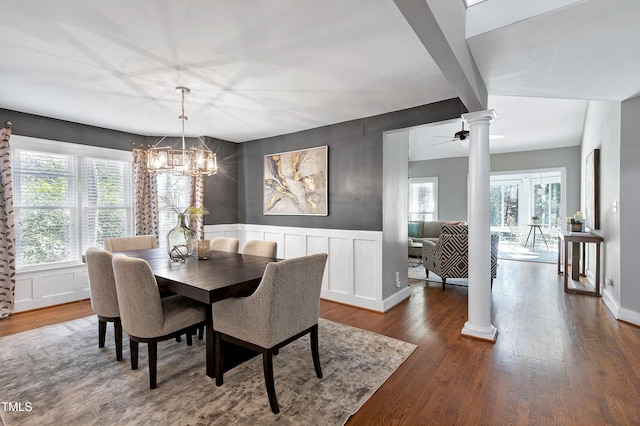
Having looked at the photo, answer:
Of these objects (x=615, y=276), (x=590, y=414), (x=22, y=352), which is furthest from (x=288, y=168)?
(x=615, y=276)

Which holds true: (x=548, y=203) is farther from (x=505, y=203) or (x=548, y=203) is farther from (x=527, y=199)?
(x=505, y=203)

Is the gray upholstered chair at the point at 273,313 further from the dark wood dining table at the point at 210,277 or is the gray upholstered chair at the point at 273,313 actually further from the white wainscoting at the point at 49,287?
the white wainscoting at the point at 49,287

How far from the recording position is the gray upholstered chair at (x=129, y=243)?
3.55 meters

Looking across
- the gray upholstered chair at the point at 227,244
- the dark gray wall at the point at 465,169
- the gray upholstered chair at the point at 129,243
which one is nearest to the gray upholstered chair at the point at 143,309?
the gray upholstered chair at the point at 227,244

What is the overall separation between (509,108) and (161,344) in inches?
226

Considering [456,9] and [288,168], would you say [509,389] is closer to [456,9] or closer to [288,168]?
[456,9]

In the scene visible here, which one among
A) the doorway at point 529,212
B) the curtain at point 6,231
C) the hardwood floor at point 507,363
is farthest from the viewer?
the doorway at point 529,212

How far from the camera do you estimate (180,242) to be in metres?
2.89

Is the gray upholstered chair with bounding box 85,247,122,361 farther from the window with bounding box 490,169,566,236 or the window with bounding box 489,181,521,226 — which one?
the window with bounding box 489,181,521,226

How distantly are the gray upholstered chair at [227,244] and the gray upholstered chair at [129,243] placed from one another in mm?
917

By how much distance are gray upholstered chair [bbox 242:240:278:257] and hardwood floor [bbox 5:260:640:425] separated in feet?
3.59

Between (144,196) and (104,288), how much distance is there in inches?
99.0

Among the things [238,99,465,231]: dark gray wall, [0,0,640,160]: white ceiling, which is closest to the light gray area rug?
[238,99,465,231]: dark gray wall

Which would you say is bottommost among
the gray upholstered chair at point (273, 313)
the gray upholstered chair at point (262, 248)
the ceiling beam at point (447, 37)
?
the gray upholstered chair at point (273, 313)
